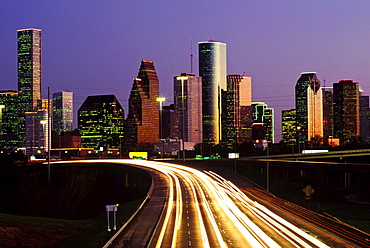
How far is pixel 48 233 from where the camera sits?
52.1 metres

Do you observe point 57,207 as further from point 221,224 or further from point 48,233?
point 221,224

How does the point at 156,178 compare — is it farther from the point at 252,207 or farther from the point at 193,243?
the point at 193,243

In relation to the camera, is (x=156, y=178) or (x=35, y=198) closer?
(x=156, y=178)

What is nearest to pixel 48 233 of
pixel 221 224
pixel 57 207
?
pixel 221 224

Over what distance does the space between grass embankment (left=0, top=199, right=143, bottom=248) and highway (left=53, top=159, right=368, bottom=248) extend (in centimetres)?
535

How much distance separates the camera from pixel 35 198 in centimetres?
11119

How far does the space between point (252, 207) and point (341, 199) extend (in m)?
65.3

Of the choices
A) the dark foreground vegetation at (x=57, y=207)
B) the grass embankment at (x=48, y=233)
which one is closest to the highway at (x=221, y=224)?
the dark foreground vegetation at (x=57, y=207)

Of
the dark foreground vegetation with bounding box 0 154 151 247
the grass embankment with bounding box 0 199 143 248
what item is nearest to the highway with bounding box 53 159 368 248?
the dark foreground vegetation with bounding box 0 154 151 247

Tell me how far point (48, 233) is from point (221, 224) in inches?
659

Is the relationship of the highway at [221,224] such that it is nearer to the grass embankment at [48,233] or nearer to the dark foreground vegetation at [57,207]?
the dark foreground vegetation at [57,207]

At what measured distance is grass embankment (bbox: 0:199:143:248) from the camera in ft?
147

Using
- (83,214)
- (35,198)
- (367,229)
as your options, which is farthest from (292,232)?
(35,198)

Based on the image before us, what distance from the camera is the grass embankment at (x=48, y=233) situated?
4495 centimetres
